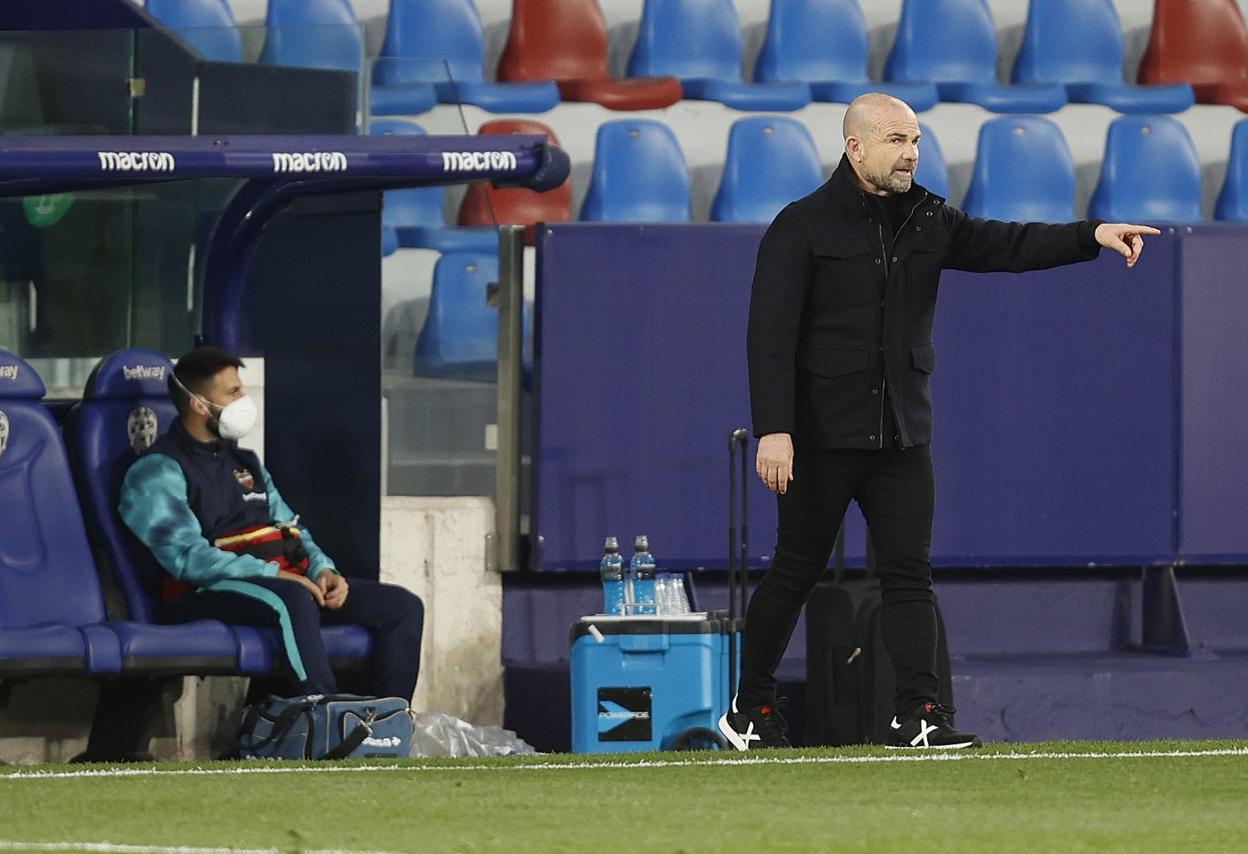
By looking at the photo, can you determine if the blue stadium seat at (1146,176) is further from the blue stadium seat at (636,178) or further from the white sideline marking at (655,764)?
the white sideline marking at (655,764)

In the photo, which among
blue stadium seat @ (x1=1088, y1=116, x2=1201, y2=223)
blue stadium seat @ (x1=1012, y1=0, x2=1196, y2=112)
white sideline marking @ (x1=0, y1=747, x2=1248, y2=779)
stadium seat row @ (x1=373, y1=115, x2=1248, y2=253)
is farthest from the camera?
blue stadium seat @ (x1=1012, y1=0, x2=1196, y2=112)

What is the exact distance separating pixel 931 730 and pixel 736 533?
9.21 ft

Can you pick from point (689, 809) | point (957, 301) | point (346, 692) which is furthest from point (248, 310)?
point (689, 809)

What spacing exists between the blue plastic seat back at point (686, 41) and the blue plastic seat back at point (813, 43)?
19 cm

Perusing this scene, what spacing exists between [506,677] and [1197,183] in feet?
16.5

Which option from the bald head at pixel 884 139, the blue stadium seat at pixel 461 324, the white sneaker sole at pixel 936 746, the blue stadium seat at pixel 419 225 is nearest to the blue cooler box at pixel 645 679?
the blue stadium seat at pixel 461 324

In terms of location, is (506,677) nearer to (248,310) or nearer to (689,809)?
(248,310)

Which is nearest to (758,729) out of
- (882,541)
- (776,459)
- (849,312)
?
(882,541)

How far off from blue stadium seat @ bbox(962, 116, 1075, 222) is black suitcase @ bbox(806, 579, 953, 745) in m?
4.22

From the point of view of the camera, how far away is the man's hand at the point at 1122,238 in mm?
5172

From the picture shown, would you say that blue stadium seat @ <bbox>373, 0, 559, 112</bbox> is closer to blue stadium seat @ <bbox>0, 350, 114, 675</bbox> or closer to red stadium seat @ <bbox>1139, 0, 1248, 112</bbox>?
red stadium seat @ <bbox>1139, 0, 1248, 112</bbox>

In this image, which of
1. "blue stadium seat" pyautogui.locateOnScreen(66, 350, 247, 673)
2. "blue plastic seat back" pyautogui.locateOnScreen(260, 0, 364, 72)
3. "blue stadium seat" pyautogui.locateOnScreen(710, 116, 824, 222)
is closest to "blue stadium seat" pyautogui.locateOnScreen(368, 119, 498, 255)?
"blue plastic seat back" pyautogui.locateOnScreen(260, 0, 364, 72)

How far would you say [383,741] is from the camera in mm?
6574

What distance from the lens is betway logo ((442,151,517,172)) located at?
22.6ft
